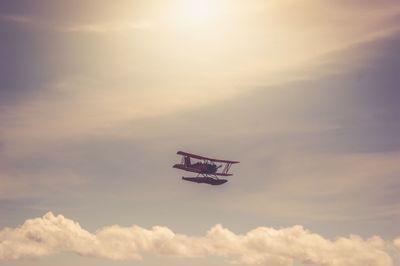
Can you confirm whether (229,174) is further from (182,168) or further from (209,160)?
(182,168)

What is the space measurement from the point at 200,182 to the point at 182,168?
5.43 m

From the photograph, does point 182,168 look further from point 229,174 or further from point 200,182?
point 229,174

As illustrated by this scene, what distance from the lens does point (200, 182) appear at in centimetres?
7900

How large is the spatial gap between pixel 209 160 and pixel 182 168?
22.9 ft

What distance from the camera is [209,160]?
81.2 m

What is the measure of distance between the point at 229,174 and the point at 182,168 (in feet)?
37.0

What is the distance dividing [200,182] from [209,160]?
5.93 metres

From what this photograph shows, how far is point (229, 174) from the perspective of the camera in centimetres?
7869

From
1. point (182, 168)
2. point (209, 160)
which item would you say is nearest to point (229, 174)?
point (209, 160)

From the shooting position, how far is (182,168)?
260 ft

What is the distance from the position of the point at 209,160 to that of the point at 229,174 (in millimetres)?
6137

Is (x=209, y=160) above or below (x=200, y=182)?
above

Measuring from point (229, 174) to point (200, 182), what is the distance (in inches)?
281

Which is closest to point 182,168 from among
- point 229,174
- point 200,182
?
point 200,182
